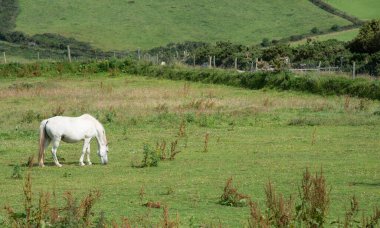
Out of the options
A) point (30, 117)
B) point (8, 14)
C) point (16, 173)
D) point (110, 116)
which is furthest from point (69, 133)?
point (8, 14)

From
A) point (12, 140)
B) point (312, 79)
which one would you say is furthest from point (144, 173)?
point (312, 79)

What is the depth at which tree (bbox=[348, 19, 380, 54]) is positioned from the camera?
58.7 metres

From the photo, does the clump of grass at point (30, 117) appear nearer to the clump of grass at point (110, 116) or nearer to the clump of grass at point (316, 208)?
the clump of grass at point (110, 116)

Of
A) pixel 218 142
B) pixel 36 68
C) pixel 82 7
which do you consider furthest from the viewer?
pixel 82 7

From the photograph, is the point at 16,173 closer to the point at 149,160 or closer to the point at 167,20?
the point at 149,160

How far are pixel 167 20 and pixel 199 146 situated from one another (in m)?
77.0

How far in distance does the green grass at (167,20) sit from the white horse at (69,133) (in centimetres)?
6909

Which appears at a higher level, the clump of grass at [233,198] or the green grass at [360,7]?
the green grass at [360,7]

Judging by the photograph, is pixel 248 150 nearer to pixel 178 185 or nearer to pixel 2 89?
pixel 178 185

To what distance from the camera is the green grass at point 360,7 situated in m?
98.1

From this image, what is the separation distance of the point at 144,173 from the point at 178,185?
2.36 meters

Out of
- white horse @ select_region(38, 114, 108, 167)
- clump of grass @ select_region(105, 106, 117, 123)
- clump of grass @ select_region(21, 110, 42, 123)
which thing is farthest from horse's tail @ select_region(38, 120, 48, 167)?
clump of grass @ select_region(21, 110, 42, 123)

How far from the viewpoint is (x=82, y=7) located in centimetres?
10488

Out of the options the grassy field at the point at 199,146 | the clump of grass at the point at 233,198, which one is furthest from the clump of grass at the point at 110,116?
the clump of grass at the point at 233,198
